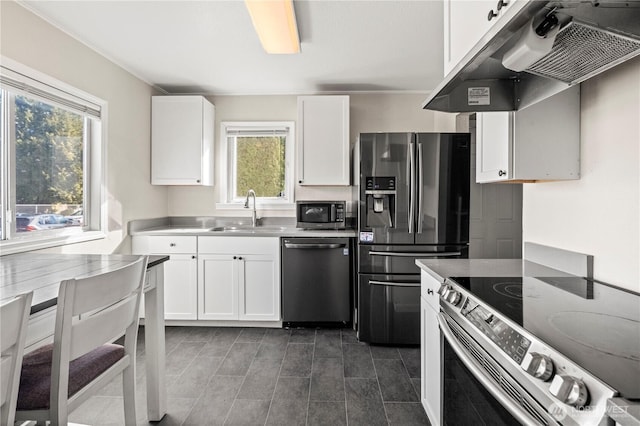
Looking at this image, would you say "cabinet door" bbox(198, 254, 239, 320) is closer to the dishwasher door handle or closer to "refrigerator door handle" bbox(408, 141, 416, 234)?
the dishwasher door handle

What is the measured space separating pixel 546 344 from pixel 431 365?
3.23ft

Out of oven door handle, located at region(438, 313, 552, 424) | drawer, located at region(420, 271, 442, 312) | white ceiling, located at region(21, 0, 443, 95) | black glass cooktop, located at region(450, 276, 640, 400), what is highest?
white ceiling, located at region(21, 0, 443, 95)

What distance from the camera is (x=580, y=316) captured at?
84 cm

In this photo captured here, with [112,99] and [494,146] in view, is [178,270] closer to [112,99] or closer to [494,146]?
[112,99]

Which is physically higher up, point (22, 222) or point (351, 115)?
point (351, 115)

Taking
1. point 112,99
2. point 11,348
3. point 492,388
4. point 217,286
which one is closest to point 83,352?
point 11,348

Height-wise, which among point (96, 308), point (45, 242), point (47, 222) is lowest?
point (96, 308)

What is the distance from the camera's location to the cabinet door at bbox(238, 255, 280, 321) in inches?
114

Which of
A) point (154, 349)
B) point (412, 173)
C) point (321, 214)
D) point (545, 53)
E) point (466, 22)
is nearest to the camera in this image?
point (545, 53)

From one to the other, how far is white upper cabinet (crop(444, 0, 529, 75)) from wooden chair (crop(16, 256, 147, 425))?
1620mm

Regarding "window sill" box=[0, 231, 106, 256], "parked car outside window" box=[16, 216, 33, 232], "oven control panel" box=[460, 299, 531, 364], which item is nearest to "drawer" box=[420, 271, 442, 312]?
"oven control panel" box=[460, 299, 531, 364]

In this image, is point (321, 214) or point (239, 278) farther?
point (321, 214)

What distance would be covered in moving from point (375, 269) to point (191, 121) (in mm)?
2412

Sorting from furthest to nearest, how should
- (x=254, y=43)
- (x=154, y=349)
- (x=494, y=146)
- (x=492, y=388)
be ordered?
Result: (x=254, y=43), (x=154, y=349), (x=494, y=146), (x=492, y=388)
